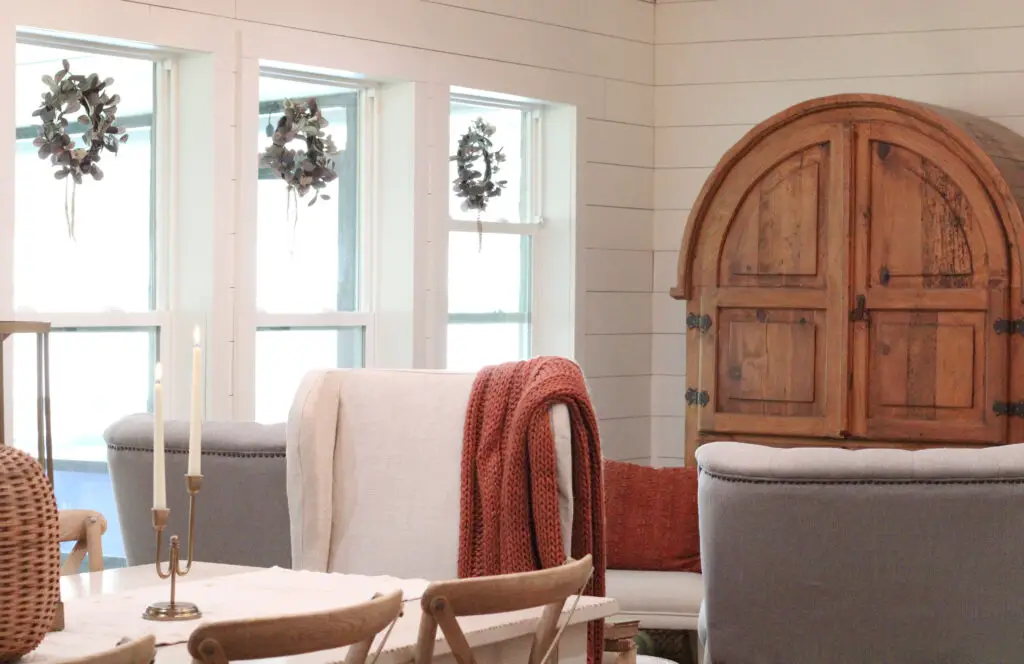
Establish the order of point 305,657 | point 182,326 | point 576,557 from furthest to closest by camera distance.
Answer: point 182,326 → point 576,557 → point 305,657

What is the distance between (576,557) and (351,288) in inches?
96.8

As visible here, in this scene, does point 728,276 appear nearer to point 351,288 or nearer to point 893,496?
point 351,288

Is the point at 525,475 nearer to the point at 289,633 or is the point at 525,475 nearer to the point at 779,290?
the point at 289,633

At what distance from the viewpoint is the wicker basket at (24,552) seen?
1672 mm

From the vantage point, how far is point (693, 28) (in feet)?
19.8

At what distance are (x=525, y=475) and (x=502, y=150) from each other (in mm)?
2937

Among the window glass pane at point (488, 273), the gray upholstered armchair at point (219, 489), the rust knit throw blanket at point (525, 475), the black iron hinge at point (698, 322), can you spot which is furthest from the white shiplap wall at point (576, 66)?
the rust knit throw blanket at point (525, 475)

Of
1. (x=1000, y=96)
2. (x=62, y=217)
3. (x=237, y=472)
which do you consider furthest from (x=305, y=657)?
(x=1000, y=96)

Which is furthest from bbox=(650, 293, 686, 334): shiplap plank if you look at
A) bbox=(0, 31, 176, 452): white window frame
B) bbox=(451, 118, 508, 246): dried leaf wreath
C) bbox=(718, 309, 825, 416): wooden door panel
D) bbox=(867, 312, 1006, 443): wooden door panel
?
bbox=(0, 31, 176, 452): white window frame

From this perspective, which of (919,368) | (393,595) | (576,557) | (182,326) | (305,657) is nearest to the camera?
(393,595)

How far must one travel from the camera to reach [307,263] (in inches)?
194

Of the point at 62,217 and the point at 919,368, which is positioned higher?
the point at 62,217

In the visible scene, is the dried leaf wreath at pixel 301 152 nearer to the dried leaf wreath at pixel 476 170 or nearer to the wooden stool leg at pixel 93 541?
the dried leaf wreath at pixel 476 170

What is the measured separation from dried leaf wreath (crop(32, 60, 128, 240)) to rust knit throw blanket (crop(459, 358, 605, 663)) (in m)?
1.79
